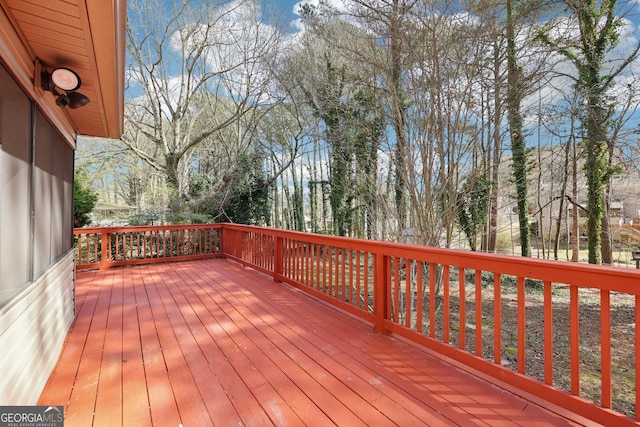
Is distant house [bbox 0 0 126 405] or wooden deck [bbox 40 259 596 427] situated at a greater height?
distant house [bbox 0 0 126 405]

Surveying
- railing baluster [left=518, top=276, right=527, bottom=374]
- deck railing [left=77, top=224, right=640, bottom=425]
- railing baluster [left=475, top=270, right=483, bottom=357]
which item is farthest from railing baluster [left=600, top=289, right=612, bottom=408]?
railing baluster [left=475, top=270, right=483, bottom=357]

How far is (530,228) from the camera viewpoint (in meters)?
7.84

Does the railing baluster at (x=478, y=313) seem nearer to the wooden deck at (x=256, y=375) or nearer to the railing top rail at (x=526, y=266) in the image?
the railing top rail at (x=526, y=266)

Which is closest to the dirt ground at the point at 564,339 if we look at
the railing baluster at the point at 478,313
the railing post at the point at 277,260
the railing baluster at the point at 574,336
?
the railing baluster at the point at 478,313

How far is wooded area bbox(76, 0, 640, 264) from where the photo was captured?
12.2 feet

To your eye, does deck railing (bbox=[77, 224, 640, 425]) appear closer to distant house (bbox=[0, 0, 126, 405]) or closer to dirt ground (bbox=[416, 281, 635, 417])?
dirt ground (bbox=[416, 281, 635, 417])

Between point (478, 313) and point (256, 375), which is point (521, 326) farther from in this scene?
point (256, 375)

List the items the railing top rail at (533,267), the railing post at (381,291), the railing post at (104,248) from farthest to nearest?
the railing post at (104,248)
the railing post at (381,291)
the railing top rail at (533,267)

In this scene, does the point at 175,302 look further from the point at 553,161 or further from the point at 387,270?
the point at 553,161

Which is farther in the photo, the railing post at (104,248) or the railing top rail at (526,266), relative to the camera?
the railing post at (104,248)

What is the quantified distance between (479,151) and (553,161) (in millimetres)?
4329

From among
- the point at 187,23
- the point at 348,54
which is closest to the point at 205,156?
the point at 187,23
